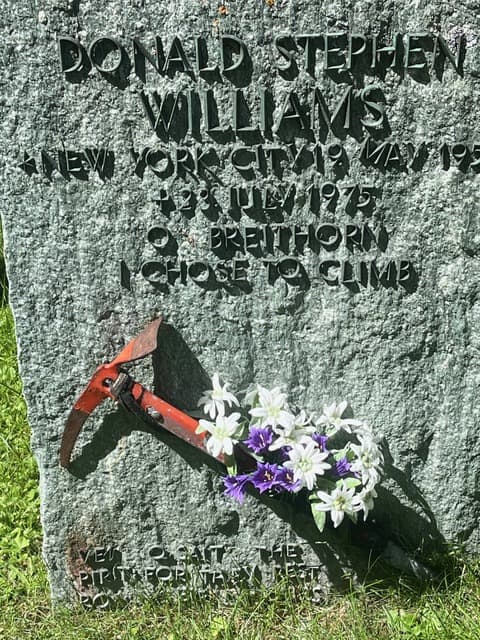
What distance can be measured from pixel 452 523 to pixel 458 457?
0.22 meters

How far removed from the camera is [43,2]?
172 centimetres

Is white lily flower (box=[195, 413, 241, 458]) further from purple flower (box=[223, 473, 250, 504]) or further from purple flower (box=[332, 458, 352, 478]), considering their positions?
purple flower (box=[332, 458, 352, 478])

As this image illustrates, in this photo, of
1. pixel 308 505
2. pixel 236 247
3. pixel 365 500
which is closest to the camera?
pixel 236 247

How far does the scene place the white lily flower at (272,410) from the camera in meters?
2.03

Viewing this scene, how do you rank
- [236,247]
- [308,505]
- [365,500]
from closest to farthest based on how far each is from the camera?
[236,247]
[365,500]
[308,505]

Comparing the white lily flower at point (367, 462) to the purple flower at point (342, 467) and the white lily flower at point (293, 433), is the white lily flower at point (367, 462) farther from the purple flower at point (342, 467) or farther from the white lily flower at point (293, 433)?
the white lily flower at point (293, 433)

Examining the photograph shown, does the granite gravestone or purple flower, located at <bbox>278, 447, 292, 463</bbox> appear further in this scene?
purple flower, located at <bbox>278, 447, 292, 463</bbox>

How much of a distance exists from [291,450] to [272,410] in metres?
0.12

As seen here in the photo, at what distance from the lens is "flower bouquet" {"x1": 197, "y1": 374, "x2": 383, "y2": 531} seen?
2021mm

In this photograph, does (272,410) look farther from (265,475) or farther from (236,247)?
(236,247)

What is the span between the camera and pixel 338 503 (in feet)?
6.73

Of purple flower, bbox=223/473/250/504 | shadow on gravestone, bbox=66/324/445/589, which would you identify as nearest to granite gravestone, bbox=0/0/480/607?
shadow on gravestone, bbox=66/324/445/589

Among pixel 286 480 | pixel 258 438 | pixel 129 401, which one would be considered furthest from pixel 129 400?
pixel 286 480

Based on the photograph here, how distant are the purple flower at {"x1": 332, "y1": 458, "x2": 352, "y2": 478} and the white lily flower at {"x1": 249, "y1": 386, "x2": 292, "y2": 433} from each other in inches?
7.4
